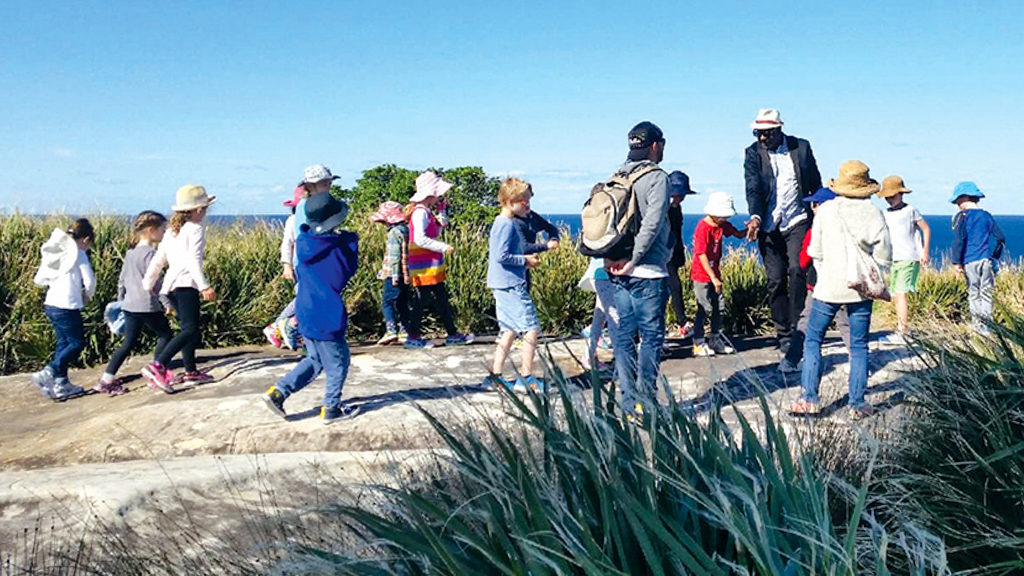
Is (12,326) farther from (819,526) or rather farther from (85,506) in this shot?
(819,526)

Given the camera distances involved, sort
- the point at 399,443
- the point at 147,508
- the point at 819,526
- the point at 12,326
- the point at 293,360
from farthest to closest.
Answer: the point at 12,326
the point at 293,360
the point at 399,443
the point at 147,508
the point at 819,526

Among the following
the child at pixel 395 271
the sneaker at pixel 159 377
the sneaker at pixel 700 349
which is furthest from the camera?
the child at pixel 395 271

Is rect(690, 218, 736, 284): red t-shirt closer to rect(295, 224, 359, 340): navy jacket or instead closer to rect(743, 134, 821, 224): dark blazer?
rect(743, 134, 821, 224): dark blazer

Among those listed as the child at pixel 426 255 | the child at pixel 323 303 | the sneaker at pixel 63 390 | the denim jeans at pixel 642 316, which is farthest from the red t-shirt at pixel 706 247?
the sneaker at pixel 63 390

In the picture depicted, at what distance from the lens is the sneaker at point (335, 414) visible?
587cm

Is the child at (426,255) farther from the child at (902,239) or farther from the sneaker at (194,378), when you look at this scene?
the child at (902,239)

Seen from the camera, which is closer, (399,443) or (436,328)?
(399,443)

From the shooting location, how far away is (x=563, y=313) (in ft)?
32.8

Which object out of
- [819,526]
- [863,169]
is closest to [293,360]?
Result: [863,169]

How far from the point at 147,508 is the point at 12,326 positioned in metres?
5.90

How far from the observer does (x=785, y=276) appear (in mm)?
7340

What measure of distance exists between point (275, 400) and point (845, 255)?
12.4ft

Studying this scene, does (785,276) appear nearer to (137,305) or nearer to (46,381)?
(137,305)

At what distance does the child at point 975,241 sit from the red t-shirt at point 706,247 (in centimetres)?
310
